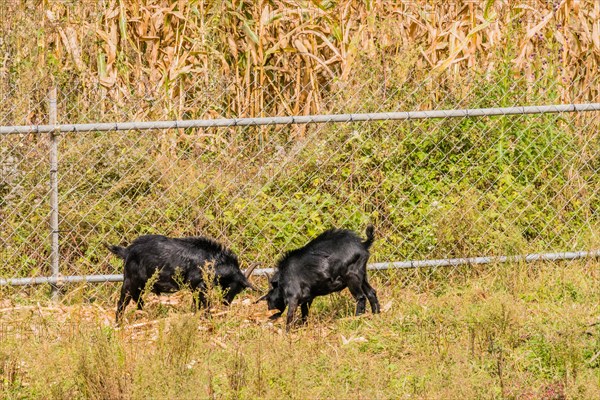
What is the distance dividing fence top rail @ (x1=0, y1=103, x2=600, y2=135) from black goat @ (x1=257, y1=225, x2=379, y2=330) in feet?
3.60

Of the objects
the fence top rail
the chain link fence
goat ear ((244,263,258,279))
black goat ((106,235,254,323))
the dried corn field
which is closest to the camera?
the dried corn field

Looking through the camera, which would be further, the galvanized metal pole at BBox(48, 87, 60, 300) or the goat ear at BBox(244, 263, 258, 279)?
the galvanized metal pole at BBox(48, 87, 60, 300)

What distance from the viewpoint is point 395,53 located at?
1116 cm

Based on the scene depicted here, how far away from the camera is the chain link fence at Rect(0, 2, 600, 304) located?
9109 mm

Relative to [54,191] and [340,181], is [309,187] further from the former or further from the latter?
[54,191]

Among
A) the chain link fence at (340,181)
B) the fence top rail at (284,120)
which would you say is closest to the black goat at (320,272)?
the chain link fence at (340,181)

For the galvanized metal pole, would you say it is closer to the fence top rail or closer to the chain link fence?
the chain link fence

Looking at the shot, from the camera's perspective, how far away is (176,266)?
802 centimetres

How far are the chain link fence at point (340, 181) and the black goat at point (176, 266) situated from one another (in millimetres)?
591

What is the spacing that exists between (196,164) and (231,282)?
6.30ft

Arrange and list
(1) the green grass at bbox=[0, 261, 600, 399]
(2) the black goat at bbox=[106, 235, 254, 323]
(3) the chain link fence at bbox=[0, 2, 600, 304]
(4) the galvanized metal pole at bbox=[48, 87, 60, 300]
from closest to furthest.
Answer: (1) the green grass at bbox=[0, 261, 600, 399]
(2) the black goat at bbox=[106, 235, 254, 323]
(4) the galvanized metal pole at bbox=[48, 87, 60, 300]
(3) the chain link fence at bbox=[0, 2, 600, 304]

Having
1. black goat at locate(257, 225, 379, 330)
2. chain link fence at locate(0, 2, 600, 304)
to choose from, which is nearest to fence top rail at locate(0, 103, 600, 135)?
chain link fence at locate(0, 2, 600, 304)

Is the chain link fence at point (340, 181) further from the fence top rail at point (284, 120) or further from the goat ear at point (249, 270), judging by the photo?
the goat ear at point (249, 270)

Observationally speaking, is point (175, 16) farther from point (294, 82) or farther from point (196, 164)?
point (196, 164)
